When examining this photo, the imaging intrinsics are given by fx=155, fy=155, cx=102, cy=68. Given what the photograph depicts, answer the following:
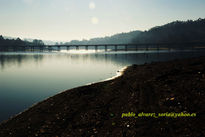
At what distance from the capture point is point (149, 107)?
10703 millimetres

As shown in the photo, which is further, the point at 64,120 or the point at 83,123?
the point at 64,120

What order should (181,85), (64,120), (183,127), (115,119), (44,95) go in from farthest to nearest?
1. (44,95)
2. (181,85)
3. (64,120)
4. (115,119)
5. (183,127)

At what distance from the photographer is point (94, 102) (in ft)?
46.9

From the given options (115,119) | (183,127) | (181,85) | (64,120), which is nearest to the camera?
(183,127)

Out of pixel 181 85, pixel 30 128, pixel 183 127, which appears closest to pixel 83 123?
pixel 30 128

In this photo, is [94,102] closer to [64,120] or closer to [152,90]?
[64,120]

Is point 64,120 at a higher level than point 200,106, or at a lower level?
lower

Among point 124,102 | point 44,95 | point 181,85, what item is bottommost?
point 44,95

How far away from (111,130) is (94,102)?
5.46m

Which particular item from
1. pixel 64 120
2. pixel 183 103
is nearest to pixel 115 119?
pixel 64 120

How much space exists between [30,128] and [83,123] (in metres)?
3.76

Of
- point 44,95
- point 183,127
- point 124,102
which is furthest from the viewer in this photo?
point 44,95

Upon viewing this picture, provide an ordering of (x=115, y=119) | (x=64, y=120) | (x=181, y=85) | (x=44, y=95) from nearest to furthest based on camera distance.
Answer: (x=115, y=119) < (x=64, y=120) < (x=181, y=85) < (x=44, y=95)

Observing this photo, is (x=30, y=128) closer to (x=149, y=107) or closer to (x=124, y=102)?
(x=124, y=102)
